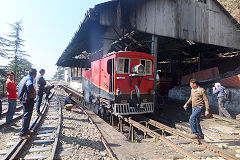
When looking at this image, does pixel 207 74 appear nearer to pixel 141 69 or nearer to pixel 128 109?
pixel 141 69

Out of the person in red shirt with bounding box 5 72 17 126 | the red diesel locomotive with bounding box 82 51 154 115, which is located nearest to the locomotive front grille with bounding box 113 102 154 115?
the red diesel locomotive with bounding box 82 51 154 115

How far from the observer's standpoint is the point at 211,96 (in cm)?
1080

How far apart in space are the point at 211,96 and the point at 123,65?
7853 millimetres

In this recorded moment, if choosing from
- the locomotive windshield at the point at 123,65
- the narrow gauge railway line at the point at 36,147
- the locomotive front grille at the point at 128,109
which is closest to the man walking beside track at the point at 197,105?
the locomotive front grille at the point at 128,109

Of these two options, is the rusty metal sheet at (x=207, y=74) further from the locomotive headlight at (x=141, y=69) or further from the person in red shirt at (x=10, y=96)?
the person in red shirt at (x=10, y=96)

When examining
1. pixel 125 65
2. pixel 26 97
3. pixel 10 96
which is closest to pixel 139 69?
pixel 125 65

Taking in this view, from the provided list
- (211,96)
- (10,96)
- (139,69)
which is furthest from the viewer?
(211,96)

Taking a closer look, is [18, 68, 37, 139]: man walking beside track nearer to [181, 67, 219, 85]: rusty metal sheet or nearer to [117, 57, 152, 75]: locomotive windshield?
[117, 57, 152, 75]: locomotive windshield

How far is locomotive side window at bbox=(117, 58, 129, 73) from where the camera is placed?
6.88 metres

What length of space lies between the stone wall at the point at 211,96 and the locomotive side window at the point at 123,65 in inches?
285

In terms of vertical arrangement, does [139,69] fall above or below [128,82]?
above

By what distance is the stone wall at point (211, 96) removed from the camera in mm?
9172

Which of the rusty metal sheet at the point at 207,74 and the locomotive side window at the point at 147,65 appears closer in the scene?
the locomotive side window at the point at 147,65

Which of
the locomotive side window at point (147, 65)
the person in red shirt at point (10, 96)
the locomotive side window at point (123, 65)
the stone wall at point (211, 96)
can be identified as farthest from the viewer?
the stone wall at point (211, 96)
